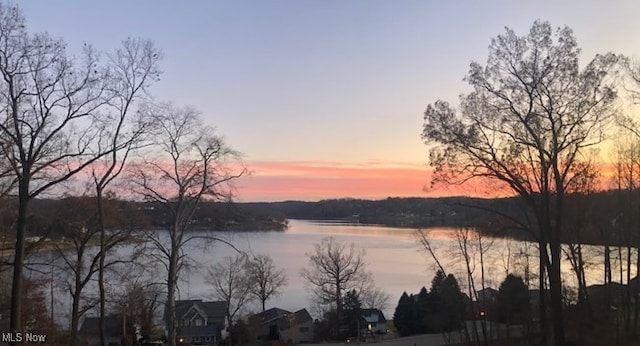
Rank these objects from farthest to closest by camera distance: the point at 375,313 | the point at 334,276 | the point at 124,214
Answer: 1. the point at 375,313
2. the point at 334,276
3. the point at 124,214

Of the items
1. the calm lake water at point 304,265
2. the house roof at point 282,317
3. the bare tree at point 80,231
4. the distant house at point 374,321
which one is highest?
the bare tree at point 80,231

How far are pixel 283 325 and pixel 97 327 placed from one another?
448 inches

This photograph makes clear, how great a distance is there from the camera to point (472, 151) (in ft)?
45.2

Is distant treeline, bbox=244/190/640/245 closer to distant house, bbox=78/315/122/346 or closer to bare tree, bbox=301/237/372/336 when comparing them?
bare tree, bbox=301/237/372/336

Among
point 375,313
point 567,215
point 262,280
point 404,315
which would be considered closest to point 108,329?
point 262,280

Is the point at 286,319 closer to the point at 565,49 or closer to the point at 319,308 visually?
the point at 319,308

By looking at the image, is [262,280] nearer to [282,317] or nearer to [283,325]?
[282,317]

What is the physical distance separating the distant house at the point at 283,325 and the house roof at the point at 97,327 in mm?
7615

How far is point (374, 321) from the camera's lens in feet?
131

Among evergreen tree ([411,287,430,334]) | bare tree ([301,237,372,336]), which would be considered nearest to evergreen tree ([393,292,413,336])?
evergreen tree ([411,287,430,334])

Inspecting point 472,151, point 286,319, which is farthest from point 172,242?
point 286,319

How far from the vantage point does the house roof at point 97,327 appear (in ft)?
106

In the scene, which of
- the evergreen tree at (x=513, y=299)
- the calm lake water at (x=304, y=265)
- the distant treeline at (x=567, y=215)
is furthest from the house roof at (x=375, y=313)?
the distant treeline at (x=567, y=215)

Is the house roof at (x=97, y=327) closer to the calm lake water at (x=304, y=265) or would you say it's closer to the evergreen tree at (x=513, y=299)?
the calm lake water at (x=304, y=265)
